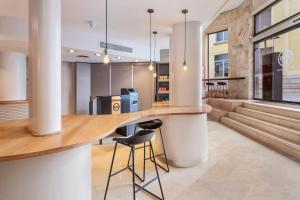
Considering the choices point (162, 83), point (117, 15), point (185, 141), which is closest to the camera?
point (185, 141)

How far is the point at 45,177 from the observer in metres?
1.57

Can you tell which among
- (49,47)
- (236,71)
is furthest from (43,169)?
(236,71)

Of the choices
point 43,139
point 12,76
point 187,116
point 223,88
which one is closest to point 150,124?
point 187,116

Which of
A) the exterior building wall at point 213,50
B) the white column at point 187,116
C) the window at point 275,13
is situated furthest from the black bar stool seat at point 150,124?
the exterior building wall at point 213,50

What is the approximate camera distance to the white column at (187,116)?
361 centimetres

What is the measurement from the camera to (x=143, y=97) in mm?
7992

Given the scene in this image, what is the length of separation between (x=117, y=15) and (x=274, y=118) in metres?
4.37

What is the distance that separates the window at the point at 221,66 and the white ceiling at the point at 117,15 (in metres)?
5.80

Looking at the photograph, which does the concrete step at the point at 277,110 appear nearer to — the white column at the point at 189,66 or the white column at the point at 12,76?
the white column at the point at 189,66

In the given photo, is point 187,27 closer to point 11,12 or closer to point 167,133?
point 167,133

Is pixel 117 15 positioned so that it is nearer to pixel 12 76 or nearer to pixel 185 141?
pixel 185 141

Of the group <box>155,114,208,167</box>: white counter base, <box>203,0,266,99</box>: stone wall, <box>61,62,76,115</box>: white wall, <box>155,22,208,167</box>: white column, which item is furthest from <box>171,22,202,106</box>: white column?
<box>203,0,266,99</box>: stone wall

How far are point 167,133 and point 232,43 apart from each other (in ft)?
21.6

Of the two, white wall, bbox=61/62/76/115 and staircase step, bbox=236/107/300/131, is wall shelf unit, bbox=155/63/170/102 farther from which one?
white wall, bbox=61/62/76/115
